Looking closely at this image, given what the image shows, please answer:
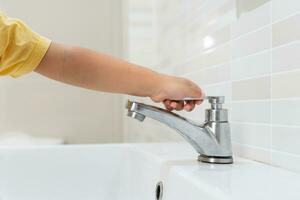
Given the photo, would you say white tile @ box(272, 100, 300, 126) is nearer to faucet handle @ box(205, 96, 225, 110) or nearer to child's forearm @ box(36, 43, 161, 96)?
faucet handle @ box(205, 96, 225, 110)

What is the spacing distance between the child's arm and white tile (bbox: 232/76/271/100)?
0.24 ft

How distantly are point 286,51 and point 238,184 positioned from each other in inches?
7.9

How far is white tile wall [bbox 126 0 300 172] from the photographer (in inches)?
19.3

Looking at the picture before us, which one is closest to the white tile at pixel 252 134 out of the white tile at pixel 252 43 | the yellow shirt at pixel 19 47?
the white tile at pixel 252 43

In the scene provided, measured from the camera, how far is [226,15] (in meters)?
0.68

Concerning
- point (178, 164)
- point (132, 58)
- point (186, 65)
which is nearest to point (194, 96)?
point (178, 164)

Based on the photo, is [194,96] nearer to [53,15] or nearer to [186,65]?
[186,65]

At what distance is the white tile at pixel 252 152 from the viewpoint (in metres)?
0.54

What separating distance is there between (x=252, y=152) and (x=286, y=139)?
94mm

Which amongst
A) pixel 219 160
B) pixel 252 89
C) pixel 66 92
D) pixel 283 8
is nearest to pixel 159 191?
pixel 219 160

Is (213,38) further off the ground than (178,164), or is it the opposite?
(213,38)

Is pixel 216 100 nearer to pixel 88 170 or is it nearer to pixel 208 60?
pixel 208 60

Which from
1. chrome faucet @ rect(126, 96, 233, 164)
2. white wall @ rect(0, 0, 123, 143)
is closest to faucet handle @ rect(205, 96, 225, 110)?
chrome faucet @ rect(126, 96, 233, 164)

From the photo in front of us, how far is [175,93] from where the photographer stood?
0.58 metres
